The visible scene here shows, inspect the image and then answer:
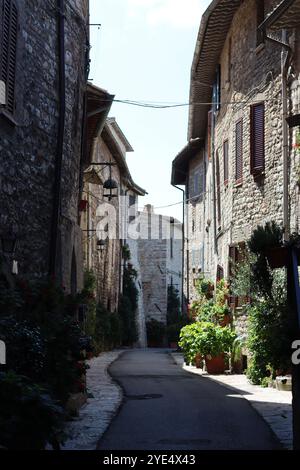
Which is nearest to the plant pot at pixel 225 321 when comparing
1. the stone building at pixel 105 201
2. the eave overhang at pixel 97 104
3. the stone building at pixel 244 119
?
the stone building at pixel 244 119

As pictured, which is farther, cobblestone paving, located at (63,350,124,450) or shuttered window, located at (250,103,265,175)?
shuttered window, located at (250,103,265,175)

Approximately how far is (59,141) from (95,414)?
13.9 feet

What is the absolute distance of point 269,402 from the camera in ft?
33.3

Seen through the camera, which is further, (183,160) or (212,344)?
(183,160)

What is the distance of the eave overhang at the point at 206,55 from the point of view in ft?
52.3

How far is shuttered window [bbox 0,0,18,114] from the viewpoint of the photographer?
9180 mm

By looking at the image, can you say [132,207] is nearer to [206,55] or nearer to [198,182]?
[198,182]

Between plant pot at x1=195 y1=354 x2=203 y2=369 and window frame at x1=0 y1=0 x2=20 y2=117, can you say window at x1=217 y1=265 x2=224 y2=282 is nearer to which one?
plant pot at x1=195 y1=354 x2=203 y2=369

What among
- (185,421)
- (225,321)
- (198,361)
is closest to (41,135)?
(185,421)

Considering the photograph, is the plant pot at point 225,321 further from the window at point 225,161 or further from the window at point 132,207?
the window at point 132,207

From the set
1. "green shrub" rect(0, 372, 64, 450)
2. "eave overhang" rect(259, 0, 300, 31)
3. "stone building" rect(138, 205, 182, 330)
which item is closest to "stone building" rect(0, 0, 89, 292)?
"eave overhang" rect(259, 0, 300, 31)

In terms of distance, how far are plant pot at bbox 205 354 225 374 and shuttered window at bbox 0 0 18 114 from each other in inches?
323
